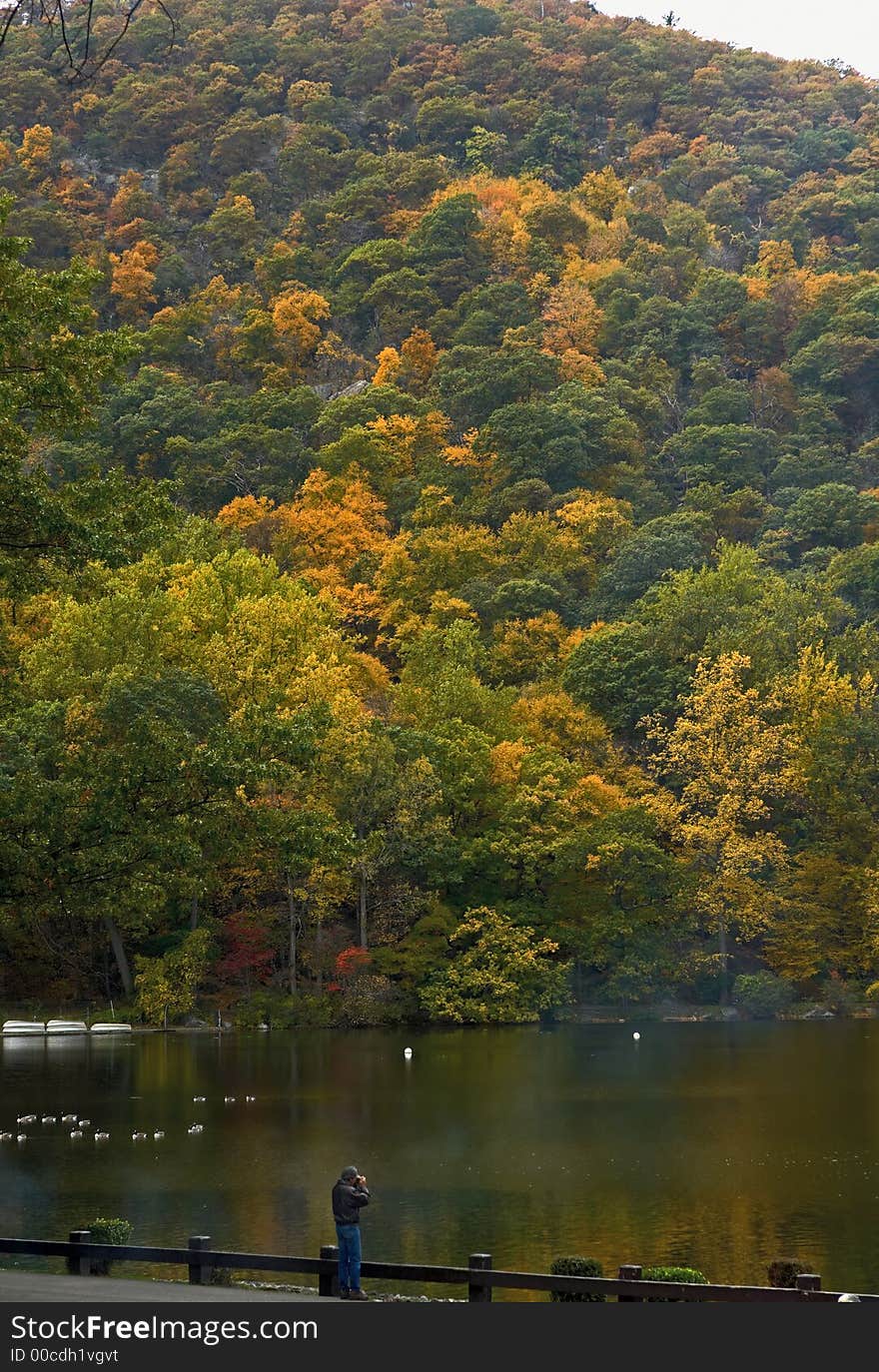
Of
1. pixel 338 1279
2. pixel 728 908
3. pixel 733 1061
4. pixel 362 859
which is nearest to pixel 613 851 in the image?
pixel 728 908

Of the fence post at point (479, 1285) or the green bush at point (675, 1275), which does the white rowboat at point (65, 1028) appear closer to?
the fence post at point (479, 1285)

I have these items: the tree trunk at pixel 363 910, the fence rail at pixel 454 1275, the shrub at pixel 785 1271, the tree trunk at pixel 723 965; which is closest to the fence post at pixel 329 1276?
the fence rail at pixel 454 1275

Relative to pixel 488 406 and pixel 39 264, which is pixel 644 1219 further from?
pixel 39 264

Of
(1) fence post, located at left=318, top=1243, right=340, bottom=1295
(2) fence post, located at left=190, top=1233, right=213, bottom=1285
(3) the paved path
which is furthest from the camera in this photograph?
(2) fence post, located at left=190, top=1233, right=213, bottom=1285

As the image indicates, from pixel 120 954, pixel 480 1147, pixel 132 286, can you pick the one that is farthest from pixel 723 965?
pixel 132 286

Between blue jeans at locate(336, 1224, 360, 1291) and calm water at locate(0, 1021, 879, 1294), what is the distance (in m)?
8.89

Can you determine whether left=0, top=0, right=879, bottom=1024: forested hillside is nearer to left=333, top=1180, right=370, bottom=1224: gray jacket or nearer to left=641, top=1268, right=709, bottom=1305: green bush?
left=333, top=1180, right=370, bottom=1224: gray jacket

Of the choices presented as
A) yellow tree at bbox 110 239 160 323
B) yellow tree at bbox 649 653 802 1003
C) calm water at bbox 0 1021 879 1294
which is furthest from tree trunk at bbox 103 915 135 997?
yellow tree at bbox 110 239 160 323

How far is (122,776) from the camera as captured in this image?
28000mm

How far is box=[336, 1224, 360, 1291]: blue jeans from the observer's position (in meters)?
18.8

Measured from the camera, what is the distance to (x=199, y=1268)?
19.5 meters

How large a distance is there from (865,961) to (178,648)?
3397 centimetres

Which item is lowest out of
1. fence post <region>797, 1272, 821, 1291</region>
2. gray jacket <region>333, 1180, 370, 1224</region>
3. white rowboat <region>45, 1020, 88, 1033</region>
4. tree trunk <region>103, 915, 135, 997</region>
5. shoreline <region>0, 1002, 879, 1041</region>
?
shoreline <region>0, 1002, 879, 1041</region>

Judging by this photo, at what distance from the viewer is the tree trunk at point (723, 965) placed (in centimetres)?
7469
